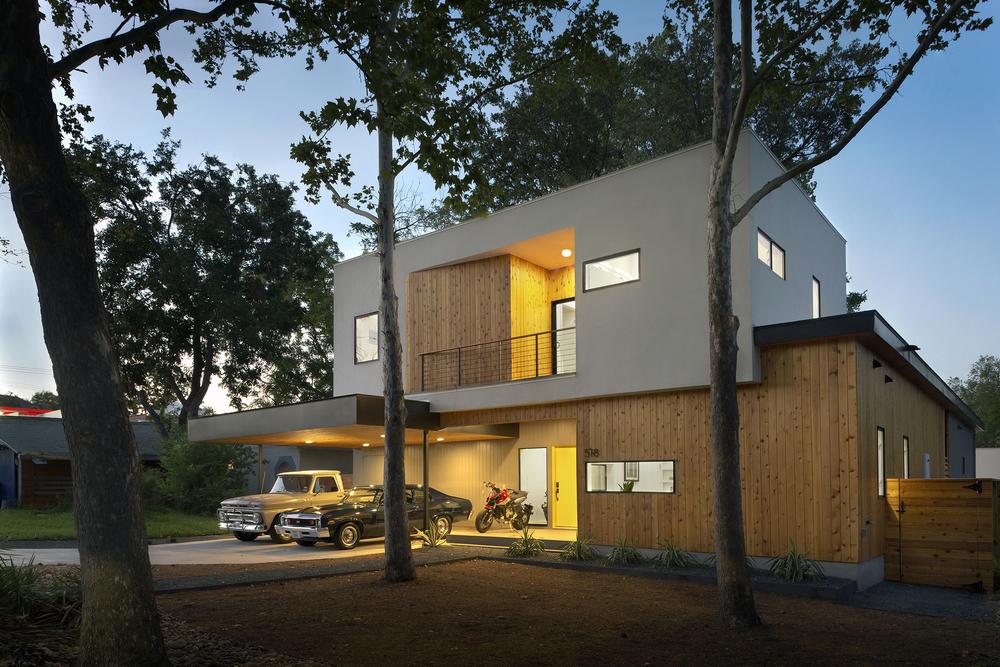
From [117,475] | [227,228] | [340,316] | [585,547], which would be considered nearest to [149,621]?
[117,475]

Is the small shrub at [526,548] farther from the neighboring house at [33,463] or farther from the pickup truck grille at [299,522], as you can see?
the neighboring house at [33,463]

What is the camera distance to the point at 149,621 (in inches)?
222

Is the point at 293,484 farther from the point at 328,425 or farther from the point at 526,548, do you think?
the point at 526,548

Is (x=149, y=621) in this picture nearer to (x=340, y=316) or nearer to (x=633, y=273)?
(x=633, y=273)

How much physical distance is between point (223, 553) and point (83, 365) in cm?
1161

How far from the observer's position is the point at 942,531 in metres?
12.4

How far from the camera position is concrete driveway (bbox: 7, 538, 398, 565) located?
47.1 feet

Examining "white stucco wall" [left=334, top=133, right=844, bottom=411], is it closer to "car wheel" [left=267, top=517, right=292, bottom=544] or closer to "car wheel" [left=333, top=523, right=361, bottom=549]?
"car wheel" [left=333, top=523, right=361, bottom=549]

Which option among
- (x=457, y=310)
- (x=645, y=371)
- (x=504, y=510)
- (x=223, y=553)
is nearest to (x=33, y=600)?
(x=223, y=553)

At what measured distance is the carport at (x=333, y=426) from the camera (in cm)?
1566

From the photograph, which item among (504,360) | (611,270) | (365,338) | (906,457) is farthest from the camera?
(365,338)

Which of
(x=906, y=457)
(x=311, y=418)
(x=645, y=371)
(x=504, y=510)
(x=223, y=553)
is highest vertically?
(x=645, y=371)

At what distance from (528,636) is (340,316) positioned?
558 inches

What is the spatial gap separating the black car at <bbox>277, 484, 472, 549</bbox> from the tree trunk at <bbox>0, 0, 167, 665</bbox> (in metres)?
11.0
